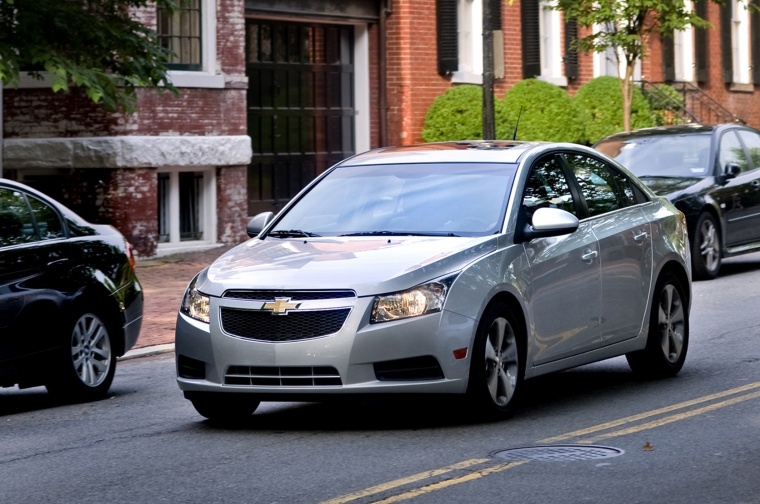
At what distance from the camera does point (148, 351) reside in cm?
1373

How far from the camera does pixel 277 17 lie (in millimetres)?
24750

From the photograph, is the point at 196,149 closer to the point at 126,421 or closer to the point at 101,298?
the point at 101,298

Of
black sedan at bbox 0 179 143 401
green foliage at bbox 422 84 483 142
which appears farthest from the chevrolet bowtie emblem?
green foliage at bbox 422 84 483 142

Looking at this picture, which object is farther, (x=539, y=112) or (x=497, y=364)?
(x=539, y=112)

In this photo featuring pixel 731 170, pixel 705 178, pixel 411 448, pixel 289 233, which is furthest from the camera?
pixel 731 170

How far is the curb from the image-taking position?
532 inches

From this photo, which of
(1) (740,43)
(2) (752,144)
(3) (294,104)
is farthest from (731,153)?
(1) (740,43)

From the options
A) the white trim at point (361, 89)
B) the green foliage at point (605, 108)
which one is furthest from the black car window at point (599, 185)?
the green foliage at point (605, 108)

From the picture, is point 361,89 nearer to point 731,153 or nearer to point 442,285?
point 731,153

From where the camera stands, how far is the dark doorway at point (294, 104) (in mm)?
24953

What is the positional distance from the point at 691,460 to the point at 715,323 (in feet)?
21.4

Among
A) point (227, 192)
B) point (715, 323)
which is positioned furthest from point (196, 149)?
point (715, 323)

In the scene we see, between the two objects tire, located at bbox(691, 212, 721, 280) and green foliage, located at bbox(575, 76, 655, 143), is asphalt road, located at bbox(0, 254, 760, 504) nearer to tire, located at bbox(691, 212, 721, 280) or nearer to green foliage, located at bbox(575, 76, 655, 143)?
tire, located at bbox(691, 212, 721, 280)

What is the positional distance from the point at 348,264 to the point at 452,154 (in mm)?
1613
